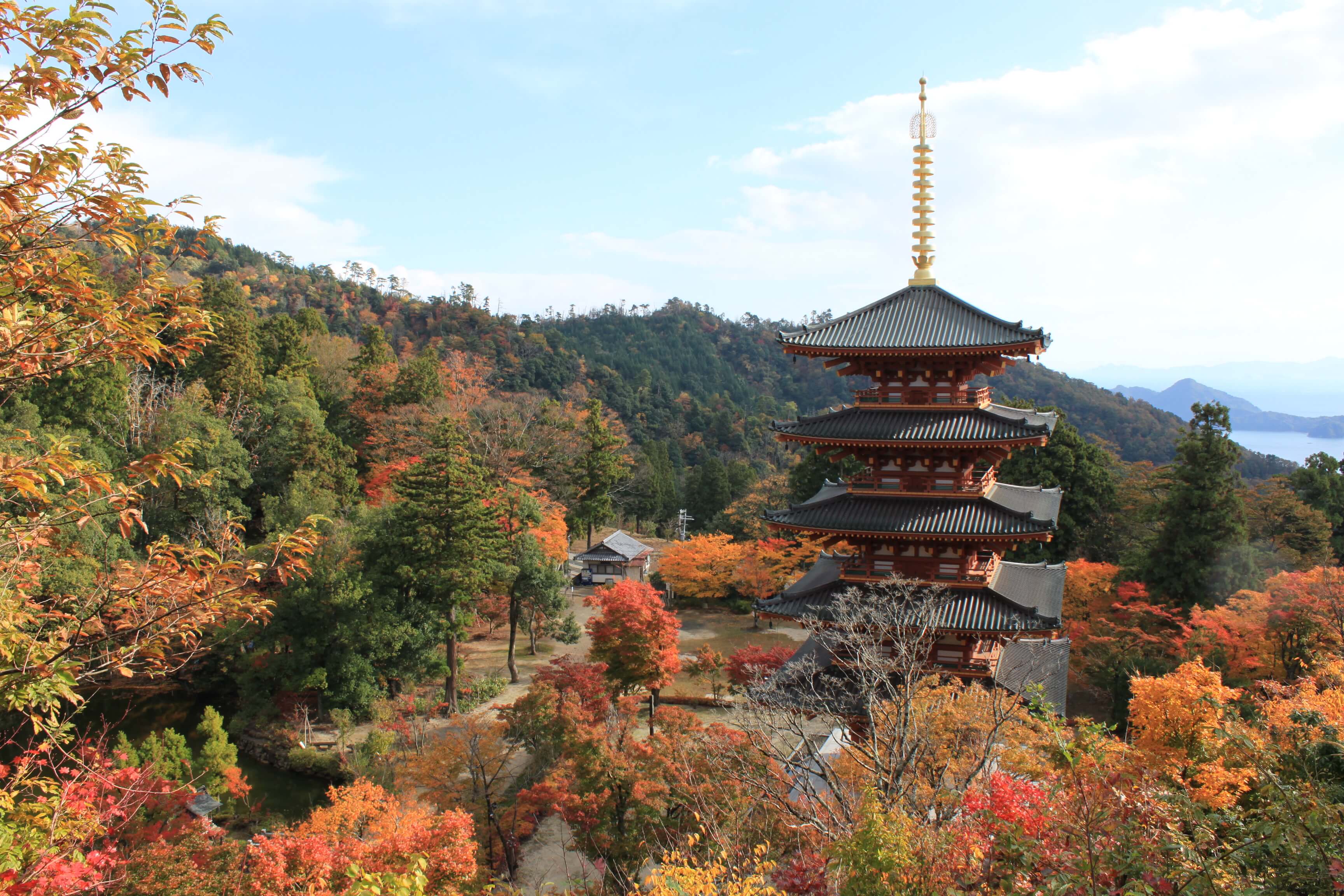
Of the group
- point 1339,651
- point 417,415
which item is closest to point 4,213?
point 1339,651

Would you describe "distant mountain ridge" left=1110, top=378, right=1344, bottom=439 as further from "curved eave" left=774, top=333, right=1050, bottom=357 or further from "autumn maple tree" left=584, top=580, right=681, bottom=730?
"curved eave" left=774, top=333, right=1050, bottom=357

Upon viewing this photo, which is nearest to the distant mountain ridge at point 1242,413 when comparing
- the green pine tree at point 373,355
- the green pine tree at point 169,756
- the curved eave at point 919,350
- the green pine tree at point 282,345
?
the curved eave at point 919,350

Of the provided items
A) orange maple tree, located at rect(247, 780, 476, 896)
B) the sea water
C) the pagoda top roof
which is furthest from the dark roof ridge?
the sea water

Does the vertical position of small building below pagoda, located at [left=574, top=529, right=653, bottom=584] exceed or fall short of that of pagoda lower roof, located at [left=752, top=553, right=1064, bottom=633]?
it falls short

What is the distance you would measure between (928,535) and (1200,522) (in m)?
14.6

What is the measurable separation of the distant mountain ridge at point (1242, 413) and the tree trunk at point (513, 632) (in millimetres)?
53082

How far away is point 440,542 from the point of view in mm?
22000

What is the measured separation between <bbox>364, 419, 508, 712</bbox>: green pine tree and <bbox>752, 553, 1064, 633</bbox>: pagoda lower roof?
10.7 m

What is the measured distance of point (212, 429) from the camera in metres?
28.1

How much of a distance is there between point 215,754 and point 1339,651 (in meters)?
23.2

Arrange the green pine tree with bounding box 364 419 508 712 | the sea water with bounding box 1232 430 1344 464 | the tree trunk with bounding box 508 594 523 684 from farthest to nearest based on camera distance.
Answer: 1. the sea water with bounding box 1232 430 1344 464
2. the tree trunk with bounding box 508 594 523 684
3. the green pine tree with bounding box 364 419 508 712

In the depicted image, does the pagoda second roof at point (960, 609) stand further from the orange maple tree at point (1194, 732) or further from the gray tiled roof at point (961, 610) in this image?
the orange maple tree at point (1194, 732)

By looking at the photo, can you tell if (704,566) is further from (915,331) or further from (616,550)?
(915,331)

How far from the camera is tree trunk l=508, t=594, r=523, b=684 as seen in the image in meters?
25.8
